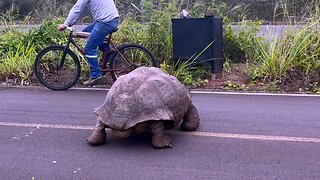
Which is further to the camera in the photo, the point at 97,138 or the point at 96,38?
the point at 96,38

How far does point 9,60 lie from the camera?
1092cm

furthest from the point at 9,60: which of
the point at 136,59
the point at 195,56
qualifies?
the point at 195,56

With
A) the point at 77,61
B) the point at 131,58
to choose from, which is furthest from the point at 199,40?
the point at 77,61

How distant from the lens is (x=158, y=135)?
591 centimetres

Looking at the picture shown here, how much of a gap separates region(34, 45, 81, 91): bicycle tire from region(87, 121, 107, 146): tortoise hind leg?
12.7 feet

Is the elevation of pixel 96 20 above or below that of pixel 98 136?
above

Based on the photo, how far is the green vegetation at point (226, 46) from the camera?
10023 millimetres

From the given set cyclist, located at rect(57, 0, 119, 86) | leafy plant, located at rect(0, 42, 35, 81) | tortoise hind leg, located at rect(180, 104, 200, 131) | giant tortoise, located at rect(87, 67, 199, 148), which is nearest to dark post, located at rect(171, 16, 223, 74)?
cyclist, located at rect(57, 0, 119, 86)

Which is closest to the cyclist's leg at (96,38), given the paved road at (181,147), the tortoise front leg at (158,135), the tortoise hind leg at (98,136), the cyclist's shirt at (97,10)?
the cyclist's shirt at (97,10)

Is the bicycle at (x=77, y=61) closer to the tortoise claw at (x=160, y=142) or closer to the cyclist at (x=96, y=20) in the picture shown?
the cyclist at (x=96, y=20)

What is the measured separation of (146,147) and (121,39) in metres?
6.16

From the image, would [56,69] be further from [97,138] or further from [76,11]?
[97,138]

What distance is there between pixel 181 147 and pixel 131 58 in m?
4.13

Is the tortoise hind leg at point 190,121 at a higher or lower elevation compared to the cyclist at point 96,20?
lower
